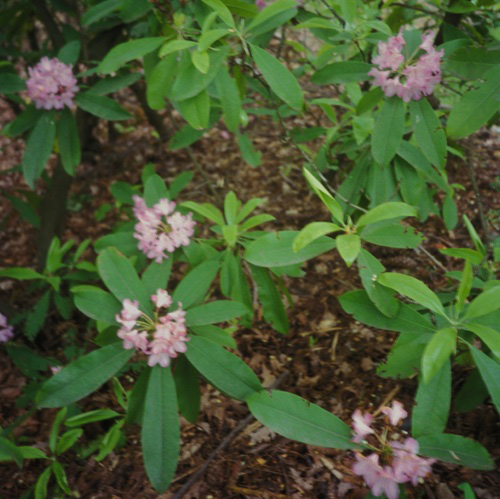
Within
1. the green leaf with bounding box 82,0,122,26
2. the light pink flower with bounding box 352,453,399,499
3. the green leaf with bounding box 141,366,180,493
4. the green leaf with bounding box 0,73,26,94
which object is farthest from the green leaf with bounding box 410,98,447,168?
the green leaf with bounding box 0,73,26,94

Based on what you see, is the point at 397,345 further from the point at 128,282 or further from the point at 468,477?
the point at 128,282

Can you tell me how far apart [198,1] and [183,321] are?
88 cm

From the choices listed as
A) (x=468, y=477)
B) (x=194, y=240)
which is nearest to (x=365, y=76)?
(x=194, y=240)

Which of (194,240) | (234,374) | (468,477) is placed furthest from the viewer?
(194,240)

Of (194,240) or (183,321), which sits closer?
(183,321)

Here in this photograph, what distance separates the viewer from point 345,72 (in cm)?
133

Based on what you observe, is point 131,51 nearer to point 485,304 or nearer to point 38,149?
point 38,149

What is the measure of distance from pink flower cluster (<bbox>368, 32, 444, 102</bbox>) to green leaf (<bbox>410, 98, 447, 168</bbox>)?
0.04 m

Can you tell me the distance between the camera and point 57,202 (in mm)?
2266

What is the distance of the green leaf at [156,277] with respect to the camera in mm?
1313

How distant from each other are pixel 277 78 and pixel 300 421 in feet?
2.69

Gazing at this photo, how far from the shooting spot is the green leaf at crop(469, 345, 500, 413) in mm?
916

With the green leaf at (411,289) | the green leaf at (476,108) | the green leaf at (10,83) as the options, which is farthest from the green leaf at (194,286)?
the green leaf at (10,83)

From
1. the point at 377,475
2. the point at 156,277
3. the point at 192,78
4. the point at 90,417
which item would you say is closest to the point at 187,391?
the point at 156,277
